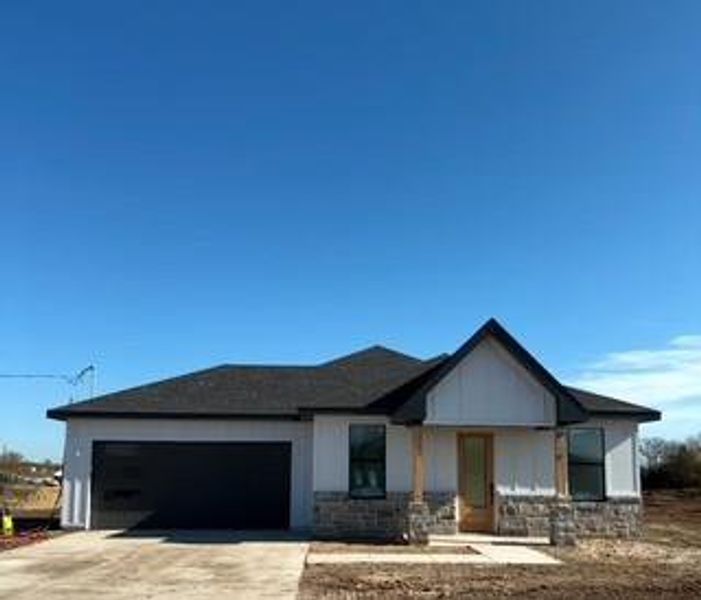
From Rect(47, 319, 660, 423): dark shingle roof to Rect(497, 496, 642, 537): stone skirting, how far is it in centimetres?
229

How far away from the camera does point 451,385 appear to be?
2462 centimetres

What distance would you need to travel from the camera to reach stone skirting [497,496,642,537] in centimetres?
2573

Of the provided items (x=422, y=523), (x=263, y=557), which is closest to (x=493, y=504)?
(x=422, y=523)

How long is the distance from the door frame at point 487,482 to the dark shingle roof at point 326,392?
197 centimetres

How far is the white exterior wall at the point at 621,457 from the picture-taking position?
2700cm

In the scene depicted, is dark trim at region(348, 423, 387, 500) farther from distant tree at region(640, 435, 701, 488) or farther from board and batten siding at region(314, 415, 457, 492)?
distant tree at region(640, 435, 701, 488)

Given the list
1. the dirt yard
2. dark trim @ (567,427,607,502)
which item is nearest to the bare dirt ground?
the dirt yard

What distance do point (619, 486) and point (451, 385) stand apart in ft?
18.9

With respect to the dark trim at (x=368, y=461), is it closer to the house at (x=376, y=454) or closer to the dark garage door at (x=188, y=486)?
the house at (x=376, y=454)

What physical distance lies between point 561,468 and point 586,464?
7.47 ft

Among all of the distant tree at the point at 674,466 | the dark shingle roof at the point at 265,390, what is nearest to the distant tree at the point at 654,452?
the distant tree at the point at 674,466

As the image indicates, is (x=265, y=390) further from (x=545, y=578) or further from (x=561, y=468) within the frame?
(x=545, y=578)

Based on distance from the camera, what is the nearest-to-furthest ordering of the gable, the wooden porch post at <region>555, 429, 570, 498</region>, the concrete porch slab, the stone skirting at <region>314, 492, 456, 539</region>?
the concrete porch slab
the gable
the wooden porch post at <region>555, 429, 570, 498</region>
the stone skirting at <region>314, 492, 456, 539</region>

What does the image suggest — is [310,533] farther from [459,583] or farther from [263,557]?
[459,583]
